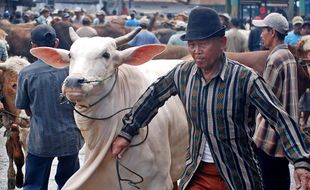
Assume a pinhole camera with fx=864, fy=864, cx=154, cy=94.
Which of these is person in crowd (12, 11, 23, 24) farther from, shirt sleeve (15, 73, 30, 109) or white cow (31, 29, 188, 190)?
white cow (31, 29, 188, 190)

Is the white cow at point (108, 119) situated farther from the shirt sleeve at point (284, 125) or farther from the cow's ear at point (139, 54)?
the shirt sleeve at point (284, 125)

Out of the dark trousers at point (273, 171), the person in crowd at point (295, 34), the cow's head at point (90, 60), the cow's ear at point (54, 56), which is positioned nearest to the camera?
the cow's head at point (90, 60)

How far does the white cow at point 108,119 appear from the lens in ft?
19.0

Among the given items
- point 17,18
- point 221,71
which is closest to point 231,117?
point 221,71

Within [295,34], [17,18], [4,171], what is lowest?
[17,18]

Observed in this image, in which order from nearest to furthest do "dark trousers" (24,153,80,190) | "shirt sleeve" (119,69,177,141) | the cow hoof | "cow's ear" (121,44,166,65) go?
"shirt sleeve" (119,69,177,141), "cow's ear" (121,44,166,65), "dark trousers" (24,153,80,190), the cow hoof

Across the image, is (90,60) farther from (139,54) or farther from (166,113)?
(166,113)

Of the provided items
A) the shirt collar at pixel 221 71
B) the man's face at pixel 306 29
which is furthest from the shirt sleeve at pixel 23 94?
the man's face at pixel 306 29

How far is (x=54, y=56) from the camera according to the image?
20.7 ft

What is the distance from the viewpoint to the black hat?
4.97m

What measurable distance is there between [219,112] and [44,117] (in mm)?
2596

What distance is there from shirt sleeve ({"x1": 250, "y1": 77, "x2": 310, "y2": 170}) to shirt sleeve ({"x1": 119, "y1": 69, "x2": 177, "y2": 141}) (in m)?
0.59

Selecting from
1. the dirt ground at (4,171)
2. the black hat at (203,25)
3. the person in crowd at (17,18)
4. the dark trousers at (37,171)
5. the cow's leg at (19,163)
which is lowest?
the person in crowd at (17,18)

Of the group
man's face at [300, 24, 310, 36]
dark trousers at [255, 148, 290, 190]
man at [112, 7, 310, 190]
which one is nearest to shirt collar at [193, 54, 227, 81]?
man at [112, 7, 310, 190]
